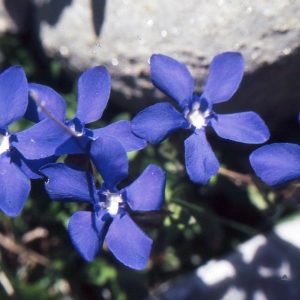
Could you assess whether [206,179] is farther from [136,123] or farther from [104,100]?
[104,100]

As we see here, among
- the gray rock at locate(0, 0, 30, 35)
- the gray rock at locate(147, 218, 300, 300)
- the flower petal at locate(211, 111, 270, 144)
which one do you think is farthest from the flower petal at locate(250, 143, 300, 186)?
the gray rock at locate(0, 0, 30, 35)

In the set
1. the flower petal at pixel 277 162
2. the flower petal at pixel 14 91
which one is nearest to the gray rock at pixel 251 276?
the flower petal at pixel 277 162

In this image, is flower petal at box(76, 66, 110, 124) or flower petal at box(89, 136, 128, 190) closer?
flower petal at box(89, 136, 128, 190)

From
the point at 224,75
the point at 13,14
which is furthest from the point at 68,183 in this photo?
the point at 13,14

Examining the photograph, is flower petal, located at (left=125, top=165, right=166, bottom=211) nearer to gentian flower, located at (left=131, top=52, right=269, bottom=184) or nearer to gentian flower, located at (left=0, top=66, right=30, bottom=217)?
gentian flower, located at (left=131, top=52, right=269, bottom=184)

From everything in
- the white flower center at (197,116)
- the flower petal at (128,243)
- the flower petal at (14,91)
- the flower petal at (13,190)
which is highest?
the flower petal at (14,91)

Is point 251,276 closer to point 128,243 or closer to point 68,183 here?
point 128,243

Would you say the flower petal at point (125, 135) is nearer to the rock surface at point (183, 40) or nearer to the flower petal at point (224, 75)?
the flower petal at point (224, 75)
